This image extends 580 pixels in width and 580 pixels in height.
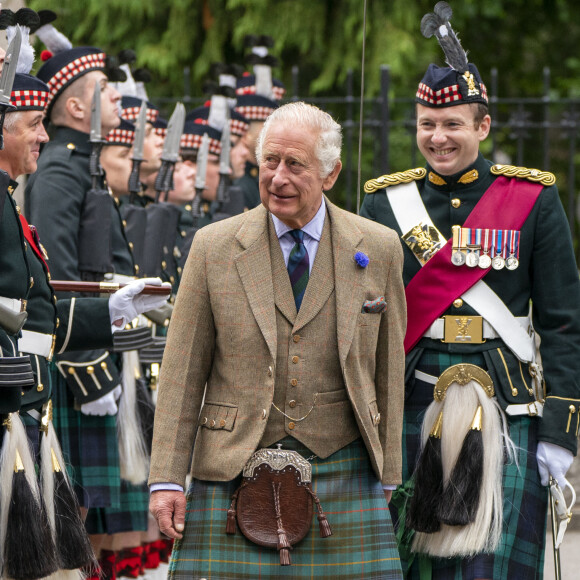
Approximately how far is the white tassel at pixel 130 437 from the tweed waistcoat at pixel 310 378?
8.34 feet

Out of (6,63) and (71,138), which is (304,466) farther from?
(71,138)

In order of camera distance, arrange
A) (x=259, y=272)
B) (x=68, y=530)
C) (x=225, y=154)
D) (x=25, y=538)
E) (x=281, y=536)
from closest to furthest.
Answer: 1. (x=281, y=536)
2. (x=259, y=272)
3. (x=25, y=538)
4. (x=68, y=530)
5. (x=225, y=154)

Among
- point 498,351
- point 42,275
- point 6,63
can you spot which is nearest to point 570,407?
point 498,351

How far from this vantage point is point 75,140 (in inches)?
251

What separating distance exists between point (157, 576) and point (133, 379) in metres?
1.07

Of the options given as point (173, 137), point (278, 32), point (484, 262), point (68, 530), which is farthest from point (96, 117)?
point (278, 32)

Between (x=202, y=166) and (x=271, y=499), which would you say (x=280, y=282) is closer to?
(x=271, y=499)

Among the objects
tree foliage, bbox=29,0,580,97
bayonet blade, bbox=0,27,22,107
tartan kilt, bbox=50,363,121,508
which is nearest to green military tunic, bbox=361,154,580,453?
bayonet blade, bbox=0,27,22,107

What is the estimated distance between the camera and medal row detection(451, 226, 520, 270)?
4.83 meters

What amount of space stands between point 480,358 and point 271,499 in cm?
121

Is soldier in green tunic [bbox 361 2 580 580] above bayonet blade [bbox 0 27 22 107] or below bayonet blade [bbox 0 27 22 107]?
below

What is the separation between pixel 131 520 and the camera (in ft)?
21.3

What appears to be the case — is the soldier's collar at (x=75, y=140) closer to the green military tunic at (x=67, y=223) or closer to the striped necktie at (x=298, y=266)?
the green military tunic at (x=67, y=223)

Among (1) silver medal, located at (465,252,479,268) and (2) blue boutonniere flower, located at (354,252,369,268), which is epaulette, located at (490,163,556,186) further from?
(2) blue boutonniere flower, located at (354,252,369,268)
